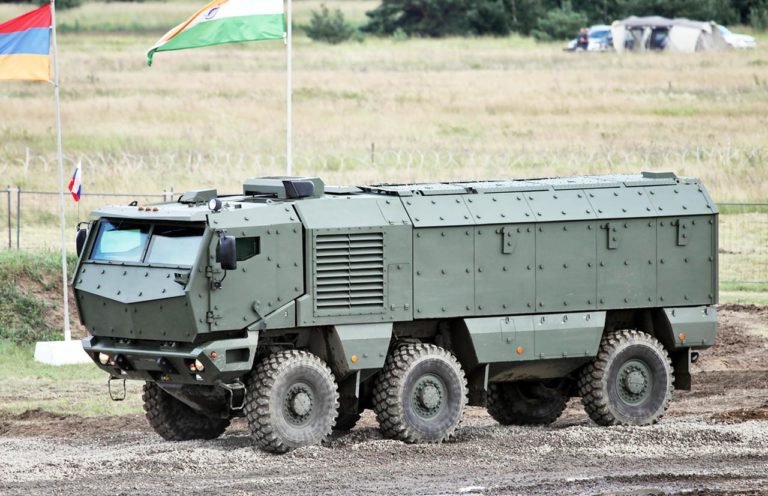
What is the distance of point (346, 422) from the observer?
1880cm

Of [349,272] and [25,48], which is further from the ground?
[25,48]

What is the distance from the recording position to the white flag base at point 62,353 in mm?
23797

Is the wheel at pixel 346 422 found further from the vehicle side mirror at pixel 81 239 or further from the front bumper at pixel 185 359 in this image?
the vehicle side mirror at pixel 81 239

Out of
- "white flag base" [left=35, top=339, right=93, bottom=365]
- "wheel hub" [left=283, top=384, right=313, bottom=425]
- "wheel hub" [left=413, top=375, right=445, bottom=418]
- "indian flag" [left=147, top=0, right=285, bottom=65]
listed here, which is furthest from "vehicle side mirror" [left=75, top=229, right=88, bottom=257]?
"indian flag" [left=147, top=0, right=285, bottom=65]

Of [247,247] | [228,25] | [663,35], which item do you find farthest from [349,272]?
[663,35]

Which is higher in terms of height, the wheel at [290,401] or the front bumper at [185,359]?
the front bumper at [185,359]

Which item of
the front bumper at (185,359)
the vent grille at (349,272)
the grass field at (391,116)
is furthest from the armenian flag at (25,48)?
the grass field at (391,116)

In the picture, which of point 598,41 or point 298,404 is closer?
point 298,404

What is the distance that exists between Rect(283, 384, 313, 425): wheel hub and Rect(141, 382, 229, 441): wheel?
1433mm

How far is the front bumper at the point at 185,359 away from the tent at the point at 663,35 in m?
56.7

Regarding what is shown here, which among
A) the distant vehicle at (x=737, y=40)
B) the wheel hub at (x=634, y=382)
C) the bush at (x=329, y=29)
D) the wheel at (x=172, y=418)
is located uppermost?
the bush at (x=329, y=29)

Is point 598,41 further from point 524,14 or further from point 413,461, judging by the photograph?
point 413,461

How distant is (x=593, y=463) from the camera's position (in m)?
16.5

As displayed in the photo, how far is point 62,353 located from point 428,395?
7.82m
